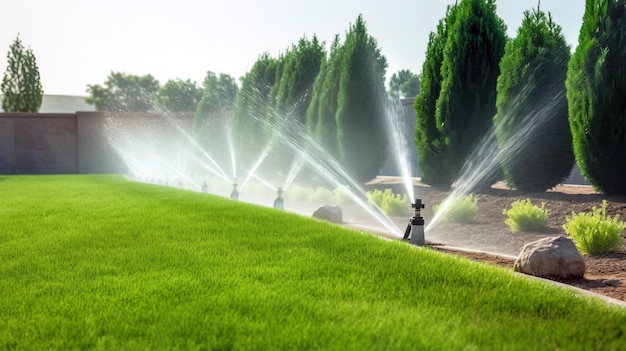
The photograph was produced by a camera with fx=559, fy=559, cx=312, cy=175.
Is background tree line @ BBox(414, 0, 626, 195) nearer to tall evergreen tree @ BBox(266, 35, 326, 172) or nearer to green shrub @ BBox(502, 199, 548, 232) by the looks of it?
green shrub @ BBox(502, 199, 548, 232)

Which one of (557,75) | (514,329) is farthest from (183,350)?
(557,75)

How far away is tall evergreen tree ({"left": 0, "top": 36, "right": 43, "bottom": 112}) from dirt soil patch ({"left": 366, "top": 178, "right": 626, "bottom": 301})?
28.6 m

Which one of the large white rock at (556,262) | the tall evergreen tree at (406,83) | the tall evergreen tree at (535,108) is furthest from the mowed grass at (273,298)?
the tall evergreen tree at (406,83)

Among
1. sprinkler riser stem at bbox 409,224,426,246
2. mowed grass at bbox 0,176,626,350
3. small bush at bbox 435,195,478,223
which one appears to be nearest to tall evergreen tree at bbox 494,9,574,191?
small bush at bbox 435,195,478,223

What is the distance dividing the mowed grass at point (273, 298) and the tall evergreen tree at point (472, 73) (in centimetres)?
576

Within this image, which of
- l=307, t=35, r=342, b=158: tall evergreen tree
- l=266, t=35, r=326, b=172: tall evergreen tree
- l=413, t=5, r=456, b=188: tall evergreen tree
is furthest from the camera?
l=266, t=35, r=326, b=172: tall evergreen tree

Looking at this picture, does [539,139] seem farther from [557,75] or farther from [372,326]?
[372,326]

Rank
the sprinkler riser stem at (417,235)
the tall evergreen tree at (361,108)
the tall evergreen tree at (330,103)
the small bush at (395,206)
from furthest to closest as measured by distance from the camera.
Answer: the tall evergreen tree at (330,103) < the tall evergreen tree at (361,108) < the small bush at (395,206) < the sprinkler riser stem at (417,235)

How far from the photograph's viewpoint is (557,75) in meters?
9.80

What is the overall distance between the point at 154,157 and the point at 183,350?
2901 cm

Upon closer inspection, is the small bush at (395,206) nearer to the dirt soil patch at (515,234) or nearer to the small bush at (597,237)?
the dirt soil patch at (515,234)

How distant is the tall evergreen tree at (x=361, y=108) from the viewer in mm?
13797

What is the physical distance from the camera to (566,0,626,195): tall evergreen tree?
25.9 feet

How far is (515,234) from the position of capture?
7484 millimetres
